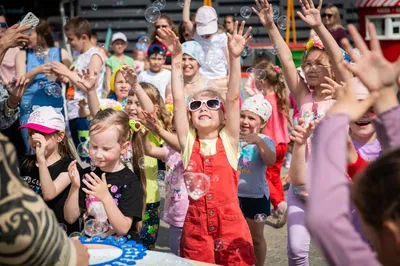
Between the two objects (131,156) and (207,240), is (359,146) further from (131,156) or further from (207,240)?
(131,156)

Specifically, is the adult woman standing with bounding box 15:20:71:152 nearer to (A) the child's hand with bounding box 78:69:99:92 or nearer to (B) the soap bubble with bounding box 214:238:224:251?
(A) the child's hand with bounding box 78:69:99:92

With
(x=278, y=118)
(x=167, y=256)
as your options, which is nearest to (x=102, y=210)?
(x=167, y=256)

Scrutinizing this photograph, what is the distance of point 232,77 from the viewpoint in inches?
157

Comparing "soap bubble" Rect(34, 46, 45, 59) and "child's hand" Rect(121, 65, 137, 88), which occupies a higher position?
"soap bubble" Rect(34, 46, 45, 59)

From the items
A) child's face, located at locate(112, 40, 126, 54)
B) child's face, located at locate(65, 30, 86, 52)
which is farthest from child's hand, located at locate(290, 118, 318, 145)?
child's face, located at locate(112, 40, 126, 54)

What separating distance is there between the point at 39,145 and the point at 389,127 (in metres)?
2.33

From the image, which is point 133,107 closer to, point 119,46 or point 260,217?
point 260,217

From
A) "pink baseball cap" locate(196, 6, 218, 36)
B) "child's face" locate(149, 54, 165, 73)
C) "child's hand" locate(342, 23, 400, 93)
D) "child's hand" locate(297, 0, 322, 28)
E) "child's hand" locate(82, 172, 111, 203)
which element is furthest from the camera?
"child's face" locate(149, 54, 165, 73)

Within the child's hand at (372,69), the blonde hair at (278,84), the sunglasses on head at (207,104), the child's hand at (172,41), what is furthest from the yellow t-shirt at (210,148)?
the blonde hair at (278,84)

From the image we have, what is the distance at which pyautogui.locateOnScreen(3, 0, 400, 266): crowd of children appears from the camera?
1.67 metres

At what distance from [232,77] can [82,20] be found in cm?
402

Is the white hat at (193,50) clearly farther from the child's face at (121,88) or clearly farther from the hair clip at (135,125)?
the hair clip at (135,125)

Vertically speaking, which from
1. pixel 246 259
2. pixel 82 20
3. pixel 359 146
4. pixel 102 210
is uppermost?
pixel 82 20

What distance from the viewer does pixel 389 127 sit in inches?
86.3
